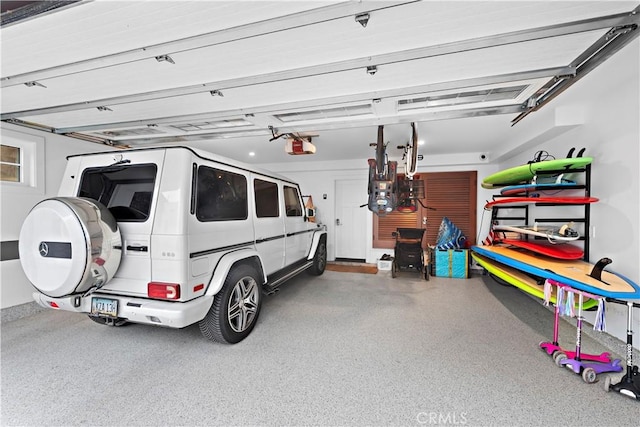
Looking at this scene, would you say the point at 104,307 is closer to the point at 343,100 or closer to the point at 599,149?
the point at 343,100

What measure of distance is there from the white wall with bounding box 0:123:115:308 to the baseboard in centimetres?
5

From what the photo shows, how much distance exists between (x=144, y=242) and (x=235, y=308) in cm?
107

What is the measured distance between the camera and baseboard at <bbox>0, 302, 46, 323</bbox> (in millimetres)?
3074

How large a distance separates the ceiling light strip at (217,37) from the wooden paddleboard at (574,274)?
8.58 feet

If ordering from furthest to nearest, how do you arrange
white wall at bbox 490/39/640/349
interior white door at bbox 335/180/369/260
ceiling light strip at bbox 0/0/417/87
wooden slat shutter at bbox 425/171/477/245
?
interior white door at bbox 335/180/369/260
wooden slat shutter at bbox 425/171/477/245
white wall at bbox 490/39/640/349
ceiling light strip at bbox 0/0/417/87

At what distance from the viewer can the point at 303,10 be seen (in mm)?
1492

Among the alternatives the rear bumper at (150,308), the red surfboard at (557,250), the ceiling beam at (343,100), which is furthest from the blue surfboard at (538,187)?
the rear bumper at (150,308)

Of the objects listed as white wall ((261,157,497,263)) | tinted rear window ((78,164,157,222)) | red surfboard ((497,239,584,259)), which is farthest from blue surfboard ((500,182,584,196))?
tinted rear window ((78,164,157,222))

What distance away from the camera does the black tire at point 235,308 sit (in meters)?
2.37

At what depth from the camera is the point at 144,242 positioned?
6.64ft

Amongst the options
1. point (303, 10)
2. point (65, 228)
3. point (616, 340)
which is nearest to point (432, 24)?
point (303, 10)

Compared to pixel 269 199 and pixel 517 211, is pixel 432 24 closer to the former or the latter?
pixel 269 199

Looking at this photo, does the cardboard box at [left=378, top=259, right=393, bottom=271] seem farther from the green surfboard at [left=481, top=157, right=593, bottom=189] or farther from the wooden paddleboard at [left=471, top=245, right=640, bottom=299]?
the green surfboard at [left=481, top=157, right=593, bottom=189]

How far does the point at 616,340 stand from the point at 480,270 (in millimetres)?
3095
